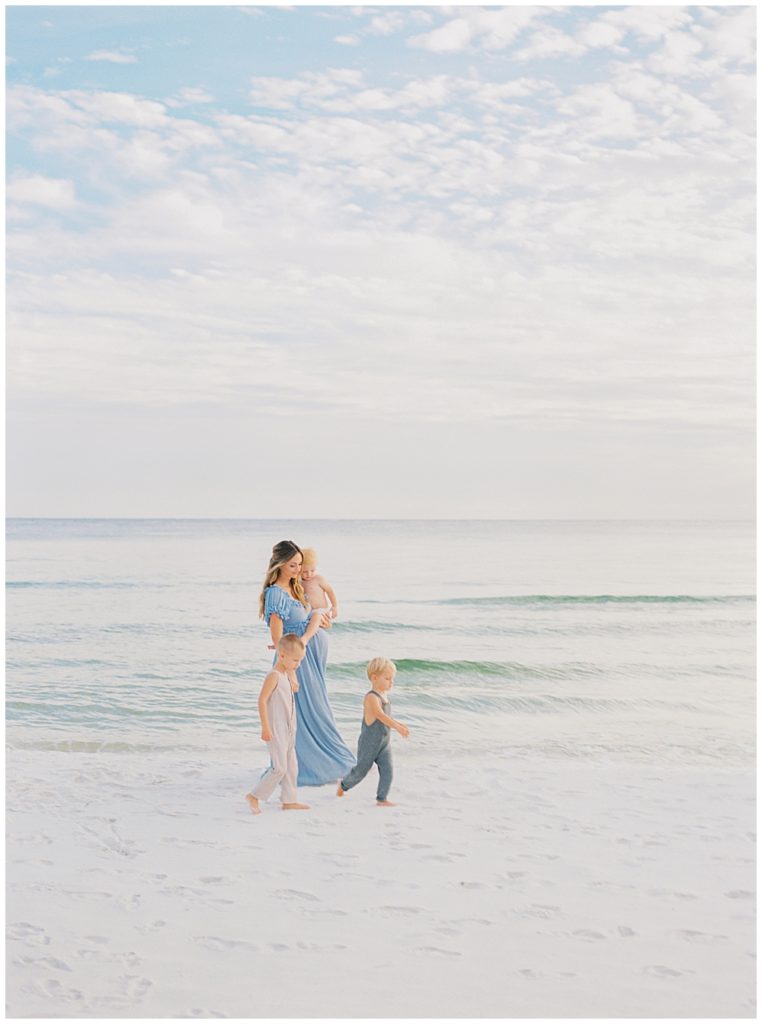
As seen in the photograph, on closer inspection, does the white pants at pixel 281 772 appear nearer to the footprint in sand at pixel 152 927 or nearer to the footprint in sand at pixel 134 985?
the footprint in sand at pixel 152 927

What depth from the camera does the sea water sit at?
10.8 meters

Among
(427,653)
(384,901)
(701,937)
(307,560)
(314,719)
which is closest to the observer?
(701,937)

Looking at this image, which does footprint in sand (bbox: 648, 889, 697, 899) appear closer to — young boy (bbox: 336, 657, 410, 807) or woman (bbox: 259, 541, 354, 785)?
young boy (bbox: 336, 657, 410, 807)

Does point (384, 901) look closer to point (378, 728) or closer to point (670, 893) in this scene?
point (670, 893)

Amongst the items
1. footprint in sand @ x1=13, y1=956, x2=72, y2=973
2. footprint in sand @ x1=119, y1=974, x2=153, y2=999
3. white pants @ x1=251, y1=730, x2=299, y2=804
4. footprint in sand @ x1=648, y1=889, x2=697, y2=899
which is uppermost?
white pants @ x1=251, y1=730, x2=299, y2=804

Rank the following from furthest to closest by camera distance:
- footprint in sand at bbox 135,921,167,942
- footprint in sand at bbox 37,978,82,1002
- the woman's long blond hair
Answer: the woman's long blond hair → footprint in sand at bbox 135,921,167,942 → footprint in sand at bbox 37,978,82,1002

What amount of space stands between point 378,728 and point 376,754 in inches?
8.2

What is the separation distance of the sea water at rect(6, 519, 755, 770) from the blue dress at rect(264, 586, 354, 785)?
2291mm

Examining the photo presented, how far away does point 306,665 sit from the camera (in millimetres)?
7172

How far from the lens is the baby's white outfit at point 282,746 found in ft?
22.0

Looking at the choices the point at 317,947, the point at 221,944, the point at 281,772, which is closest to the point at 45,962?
the point at 221,944

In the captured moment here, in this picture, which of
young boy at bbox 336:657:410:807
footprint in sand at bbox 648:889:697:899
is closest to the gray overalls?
young boy at bbox 336:657:410:807

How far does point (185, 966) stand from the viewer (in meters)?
4.23

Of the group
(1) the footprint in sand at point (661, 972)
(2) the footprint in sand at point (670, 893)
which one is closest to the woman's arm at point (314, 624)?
(2) the footprint in sand at point (670, 893)
